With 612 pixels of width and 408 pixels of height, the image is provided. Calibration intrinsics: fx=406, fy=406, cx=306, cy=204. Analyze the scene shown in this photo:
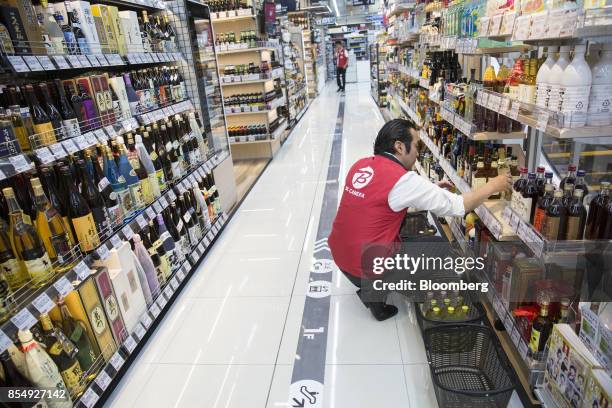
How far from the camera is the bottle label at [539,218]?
1700 mm

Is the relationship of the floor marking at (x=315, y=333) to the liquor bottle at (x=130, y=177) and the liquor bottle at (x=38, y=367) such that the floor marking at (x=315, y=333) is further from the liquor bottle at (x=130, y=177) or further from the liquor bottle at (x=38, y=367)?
the liquor bottle at (x=130, y=177)

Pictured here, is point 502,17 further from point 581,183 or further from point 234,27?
point 234,27

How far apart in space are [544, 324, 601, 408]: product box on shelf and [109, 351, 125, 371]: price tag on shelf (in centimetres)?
209

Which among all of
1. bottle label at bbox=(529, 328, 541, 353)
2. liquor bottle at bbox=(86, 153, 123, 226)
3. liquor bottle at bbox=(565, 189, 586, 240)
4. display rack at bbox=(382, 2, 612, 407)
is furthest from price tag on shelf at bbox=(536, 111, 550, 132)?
liquor bottle at bbox=(86, 153, 123, 226)

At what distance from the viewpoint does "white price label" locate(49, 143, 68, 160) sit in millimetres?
1957

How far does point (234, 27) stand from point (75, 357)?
6480 millimetres

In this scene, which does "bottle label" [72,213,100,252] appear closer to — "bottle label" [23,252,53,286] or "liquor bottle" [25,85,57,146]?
"bottle label" [23,252,53,286]

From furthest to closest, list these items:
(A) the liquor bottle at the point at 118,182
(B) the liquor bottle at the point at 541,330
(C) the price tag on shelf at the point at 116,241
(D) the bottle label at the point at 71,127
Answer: (A) the liquor bottle at the point at 118,182 → (C) the price tag on shelf at the point at 116,241 → (D) the bottle label at the point at 71,127 → (B) the liquor bottle at the point at 541,330

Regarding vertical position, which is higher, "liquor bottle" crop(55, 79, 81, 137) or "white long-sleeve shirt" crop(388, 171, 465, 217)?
"liquor bottle" crop(55, 79, 81, 137)

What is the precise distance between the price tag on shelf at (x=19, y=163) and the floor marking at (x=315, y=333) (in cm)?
170

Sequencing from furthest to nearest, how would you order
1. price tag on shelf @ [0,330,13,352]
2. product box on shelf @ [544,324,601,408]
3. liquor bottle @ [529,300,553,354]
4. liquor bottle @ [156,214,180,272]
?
liquor bottle @ [156,214,180,272], liquor bottle @ [529,300,553,354], price tag on shelf @ [0,330,13,352], product box on shelf @ [544,324,601,408]

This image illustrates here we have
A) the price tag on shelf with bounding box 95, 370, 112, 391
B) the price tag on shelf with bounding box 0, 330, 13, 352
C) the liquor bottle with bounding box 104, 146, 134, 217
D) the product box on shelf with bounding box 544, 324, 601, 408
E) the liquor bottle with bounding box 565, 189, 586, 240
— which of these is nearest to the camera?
the product box on shelf with bounding box 544, 324, 601, 408

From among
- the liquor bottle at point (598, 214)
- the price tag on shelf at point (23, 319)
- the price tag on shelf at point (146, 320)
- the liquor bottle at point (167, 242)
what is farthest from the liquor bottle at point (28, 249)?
the liquor bottle at point (598, 214)

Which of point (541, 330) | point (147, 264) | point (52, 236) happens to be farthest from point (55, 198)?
point (541, 330)
